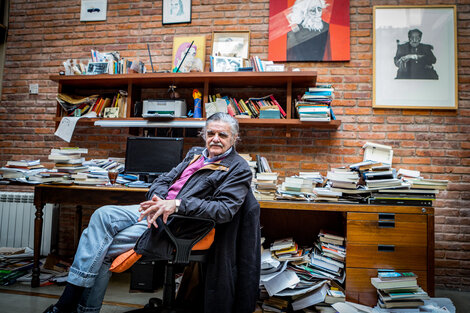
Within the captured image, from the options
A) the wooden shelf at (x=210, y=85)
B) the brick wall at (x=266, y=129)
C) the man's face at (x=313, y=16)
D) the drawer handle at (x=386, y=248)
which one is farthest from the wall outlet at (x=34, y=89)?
the drawer handle at (x=386, y=248)

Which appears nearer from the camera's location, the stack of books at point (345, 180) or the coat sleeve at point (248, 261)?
the coat sleeve at point (248, 261)

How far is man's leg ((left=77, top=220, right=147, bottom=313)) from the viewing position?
1.50 metres

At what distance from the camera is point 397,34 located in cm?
272

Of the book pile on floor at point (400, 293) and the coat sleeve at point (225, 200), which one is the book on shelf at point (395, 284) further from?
the coat sleeve at point (225, 200)

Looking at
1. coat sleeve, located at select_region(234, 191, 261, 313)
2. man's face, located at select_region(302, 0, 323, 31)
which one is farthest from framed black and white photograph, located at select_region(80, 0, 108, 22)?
coat sleeve, located at select_region(234, 191, 261, 313)

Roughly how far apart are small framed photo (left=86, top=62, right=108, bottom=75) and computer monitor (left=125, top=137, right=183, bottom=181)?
Result: 77 cm

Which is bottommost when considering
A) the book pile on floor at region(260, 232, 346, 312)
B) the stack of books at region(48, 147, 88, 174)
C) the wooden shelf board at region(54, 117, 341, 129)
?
the book pile on floor at region(260, 232, 346, 312)

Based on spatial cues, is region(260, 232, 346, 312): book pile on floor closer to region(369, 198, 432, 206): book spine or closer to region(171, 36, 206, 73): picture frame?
region(369, 198, 432, 206): book spine

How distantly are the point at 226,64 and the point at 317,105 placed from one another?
901mm

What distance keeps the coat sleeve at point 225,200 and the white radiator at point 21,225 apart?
7.34 ft

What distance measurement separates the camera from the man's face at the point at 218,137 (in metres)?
1.72

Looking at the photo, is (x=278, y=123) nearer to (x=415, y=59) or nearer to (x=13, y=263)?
(x=415, y=59)

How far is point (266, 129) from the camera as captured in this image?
9.30ft

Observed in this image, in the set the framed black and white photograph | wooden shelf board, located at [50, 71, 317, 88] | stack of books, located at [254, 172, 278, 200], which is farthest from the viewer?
the framed black and white photograph
